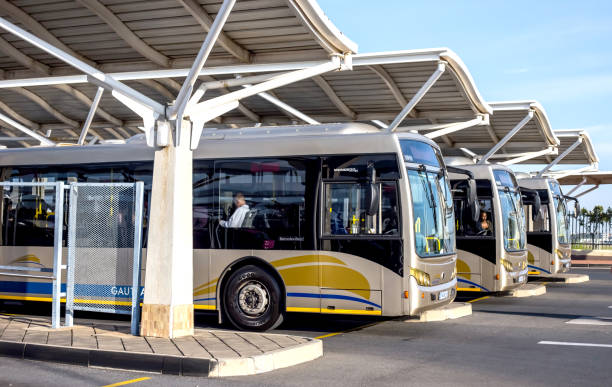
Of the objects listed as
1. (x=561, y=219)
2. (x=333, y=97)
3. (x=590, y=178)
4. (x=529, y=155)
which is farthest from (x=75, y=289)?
(x=590, y=178)

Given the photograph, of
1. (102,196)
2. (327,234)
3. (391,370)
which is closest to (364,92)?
(327,234)

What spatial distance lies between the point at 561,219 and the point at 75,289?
16.7 m

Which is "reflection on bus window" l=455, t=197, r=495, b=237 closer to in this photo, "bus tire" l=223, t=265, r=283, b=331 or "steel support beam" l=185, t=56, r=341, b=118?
"bus tire" l=223, t=265, r=283, b=331

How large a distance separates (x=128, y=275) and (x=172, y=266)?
1.66 metres

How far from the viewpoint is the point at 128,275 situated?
40.7 ft

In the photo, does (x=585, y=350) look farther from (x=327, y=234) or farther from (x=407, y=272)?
(x=327, y=234)

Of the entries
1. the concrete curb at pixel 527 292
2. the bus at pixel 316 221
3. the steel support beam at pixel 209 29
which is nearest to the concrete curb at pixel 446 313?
the bus at pixel 316 221

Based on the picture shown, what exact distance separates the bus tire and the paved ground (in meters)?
0.40

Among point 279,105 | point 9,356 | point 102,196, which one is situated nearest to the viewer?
point 9,356

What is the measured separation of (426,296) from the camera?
42.5ft

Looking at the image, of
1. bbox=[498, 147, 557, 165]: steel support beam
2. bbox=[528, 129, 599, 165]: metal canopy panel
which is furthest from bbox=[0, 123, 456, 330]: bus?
bbox=[528, 129, 599, 165]: metal canopy panel

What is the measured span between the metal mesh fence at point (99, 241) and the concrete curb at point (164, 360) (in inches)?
81.7

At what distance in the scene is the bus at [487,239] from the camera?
61.3ft

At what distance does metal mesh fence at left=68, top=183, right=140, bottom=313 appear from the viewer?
12.2 metres
